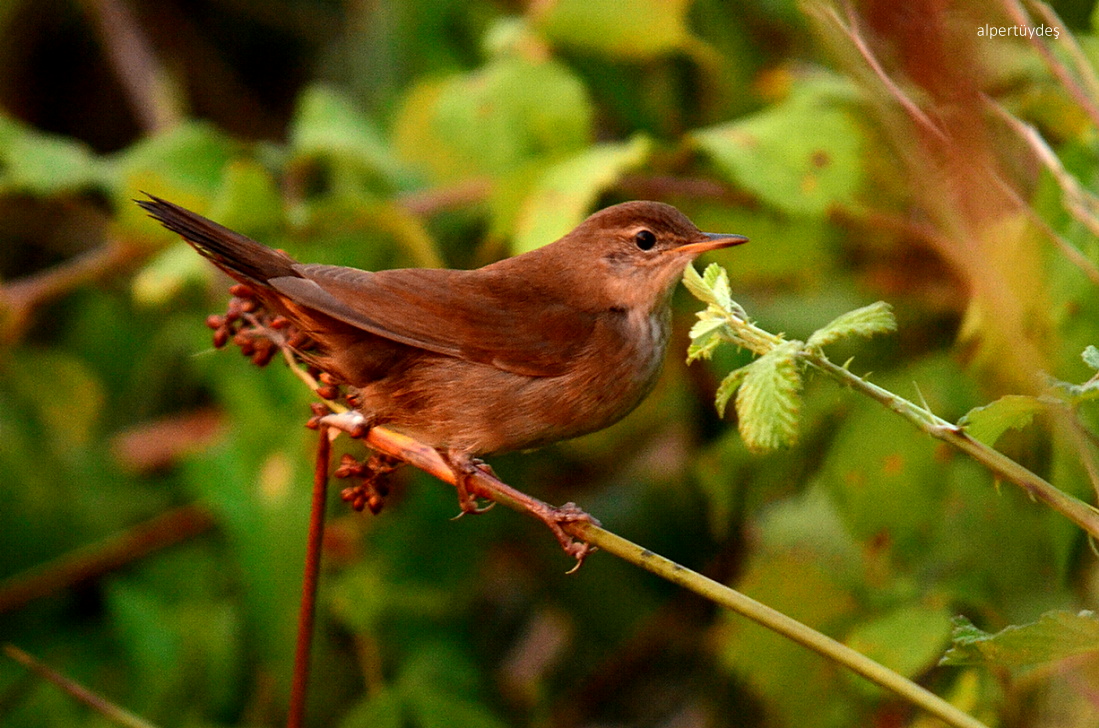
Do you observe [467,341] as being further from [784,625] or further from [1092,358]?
[1092,358]

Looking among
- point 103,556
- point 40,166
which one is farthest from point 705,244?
point 103,556

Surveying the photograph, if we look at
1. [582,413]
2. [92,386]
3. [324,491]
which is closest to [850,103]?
[582,413]

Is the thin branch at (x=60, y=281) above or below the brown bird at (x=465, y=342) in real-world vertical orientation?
below

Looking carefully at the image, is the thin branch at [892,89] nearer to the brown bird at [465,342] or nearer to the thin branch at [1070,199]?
the thin branch at [1070,199]

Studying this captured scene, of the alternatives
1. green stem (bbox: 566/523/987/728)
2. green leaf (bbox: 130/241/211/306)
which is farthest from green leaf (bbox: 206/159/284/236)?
green stem (bbox: 566/523/987/728)

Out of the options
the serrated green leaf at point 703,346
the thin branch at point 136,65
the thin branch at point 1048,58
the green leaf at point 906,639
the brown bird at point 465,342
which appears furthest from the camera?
the thin branch at point 136,65

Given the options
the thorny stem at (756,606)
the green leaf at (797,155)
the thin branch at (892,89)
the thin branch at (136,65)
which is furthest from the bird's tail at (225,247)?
the thin branch at (136,65)
